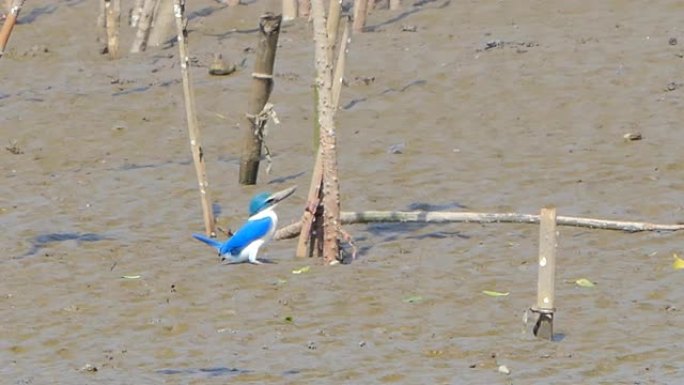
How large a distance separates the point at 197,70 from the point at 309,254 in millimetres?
6757

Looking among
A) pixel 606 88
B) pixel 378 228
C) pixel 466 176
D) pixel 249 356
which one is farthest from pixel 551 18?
pixel 249 356

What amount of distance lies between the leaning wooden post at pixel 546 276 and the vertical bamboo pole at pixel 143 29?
10.7 metres

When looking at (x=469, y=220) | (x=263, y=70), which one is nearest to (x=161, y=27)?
(x=263, y=70)

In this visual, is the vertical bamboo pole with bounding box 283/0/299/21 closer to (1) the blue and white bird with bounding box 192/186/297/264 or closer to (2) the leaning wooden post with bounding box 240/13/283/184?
(2) the leaning wooden post with bounding box 240/13/283/184

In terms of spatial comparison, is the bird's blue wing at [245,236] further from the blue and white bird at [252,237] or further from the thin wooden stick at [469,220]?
the thin wooden stick at [469,220]

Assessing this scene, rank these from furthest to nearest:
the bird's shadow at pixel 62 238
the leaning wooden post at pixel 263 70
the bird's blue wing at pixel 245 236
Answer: the leaning wooden post at pixel 263 70 < the bird's shadow at pixel 62 238 < the bird's blue wing at pixel 245 236

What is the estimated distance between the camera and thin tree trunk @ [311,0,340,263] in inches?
372

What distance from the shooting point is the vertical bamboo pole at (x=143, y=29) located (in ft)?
58.7

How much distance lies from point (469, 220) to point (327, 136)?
4.95 feet

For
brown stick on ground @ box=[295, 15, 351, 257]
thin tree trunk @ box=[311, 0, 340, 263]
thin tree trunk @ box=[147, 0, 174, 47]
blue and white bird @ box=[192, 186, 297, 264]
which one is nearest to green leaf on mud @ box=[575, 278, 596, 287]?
thin tree trunk @ box=[311, 0, 340, 263]

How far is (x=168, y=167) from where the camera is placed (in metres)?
13.1

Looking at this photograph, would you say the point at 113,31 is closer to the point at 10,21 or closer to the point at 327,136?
the point at 10,21

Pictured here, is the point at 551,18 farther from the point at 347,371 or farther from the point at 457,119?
the point at 347,371

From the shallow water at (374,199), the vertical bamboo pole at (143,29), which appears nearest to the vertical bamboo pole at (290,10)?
the shallow water at (374,199)
